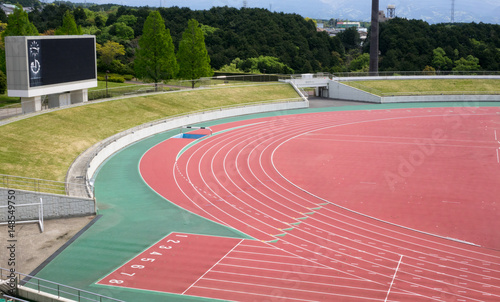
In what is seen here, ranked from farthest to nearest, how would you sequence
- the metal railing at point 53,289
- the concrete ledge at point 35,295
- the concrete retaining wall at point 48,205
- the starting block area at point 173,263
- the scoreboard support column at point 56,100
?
the scoreboard support column at point 56,100 → the concrete retaining wall at point 48,205 → the starting block area at point 173,263 → the metal railing at point 53,289 → the concrete ledge at point 35,295

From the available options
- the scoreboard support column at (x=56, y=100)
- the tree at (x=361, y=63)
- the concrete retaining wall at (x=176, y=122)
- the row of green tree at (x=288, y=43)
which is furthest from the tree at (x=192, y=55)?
the tree at (x=361, y=63)

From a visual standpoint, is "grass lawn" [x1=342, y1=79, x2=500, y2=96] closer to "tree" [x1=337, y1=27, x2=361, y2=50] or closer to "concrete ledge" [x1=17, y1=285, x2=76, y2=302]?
"concrete ledge" [x1=17, y1=285, x2=76, y2=302]

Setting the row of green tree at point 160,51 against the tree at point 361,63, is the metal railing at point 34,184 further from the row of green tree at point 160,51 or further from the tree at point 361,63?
the tree at point 361,63

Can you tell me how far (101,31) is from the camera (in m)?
97.2

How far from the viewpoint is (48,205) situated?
22.8m

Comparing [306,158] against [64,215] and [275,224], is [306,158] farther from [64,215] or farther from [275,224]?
[64,215]

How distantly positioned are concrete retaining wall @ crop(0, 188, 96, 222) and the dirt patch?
30 cm

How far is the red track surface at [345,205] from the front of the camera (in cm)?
1722

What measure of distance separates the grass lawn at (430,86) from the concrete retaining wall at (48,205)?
42.8 metres

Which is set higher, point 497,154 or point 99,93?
Answer: point 99,93

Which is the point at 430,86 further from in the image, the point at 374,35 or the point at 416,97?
the point at 374,35

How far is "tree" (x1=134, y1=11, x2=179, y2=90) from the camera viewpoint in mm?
53656

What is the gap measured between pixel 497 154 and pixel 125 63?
186ft

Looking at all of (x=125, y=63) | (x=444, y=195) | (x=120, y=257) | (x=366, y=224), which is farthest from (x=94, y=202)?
(x=125, y=63)
